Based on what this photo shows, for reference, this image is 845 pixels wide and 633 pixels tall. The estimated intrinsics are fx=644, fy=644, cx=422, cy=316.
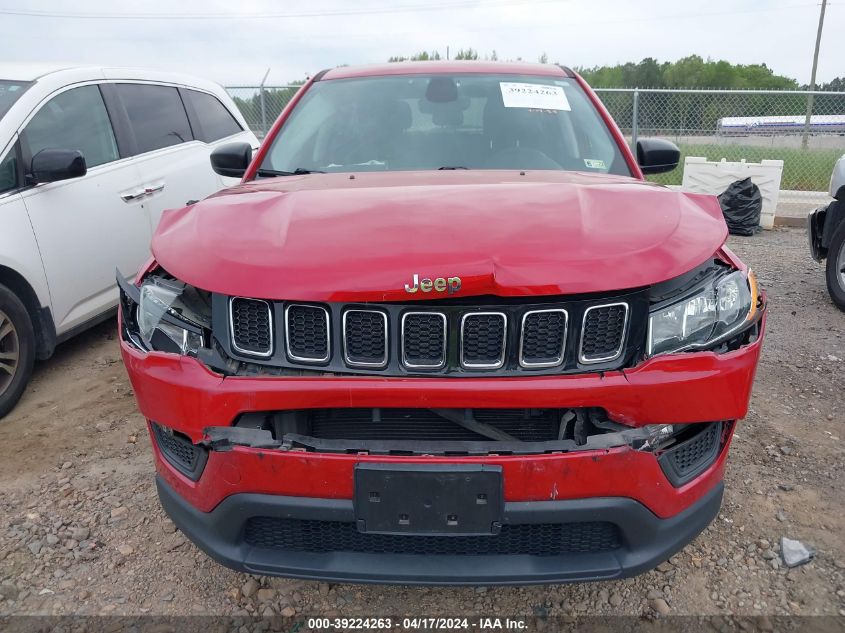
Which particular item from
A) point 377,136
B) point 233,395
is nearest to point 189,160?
point 377,136

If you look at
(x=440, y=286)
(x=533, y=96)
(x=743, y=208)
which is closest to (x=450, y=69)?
(x=533, y=96)

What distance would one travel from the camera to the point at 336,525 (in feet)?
5.72

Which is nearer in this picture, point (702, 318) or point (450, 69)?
point (702, 318)

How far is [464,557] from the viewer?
171 centimetres

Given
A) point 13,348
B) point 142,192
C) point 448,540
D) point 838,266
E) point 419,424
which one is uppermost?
point 142,192

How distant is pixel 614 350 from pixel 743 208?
24.4ft

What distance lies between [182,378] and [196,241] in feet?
1.36

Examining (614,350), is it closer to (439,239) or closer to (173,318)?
(439,239)

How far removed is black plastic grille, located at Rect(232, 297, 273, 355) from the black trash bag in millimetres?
7671

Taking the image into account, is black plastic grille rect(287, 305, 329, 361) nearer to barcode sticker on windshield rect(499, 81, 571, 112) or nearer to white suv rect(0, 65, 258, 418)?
barcode sticker on windshield rect(499, 81, 571, 112)

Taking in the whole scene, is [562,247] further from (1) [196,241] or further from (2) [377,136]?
(2) [377,136]

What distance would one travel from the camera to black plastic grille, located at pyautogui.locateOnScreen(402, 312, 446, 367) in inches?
64.1

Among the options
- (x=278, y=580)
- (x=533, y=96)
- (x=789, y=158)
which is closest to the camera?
(x=278, y=580)

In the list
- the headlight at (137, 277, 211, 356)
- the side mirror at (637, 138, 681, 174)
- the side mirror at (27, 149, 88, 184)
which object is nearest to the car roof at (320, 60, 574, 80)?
the side mirror at (637, 138, 681, 174)
